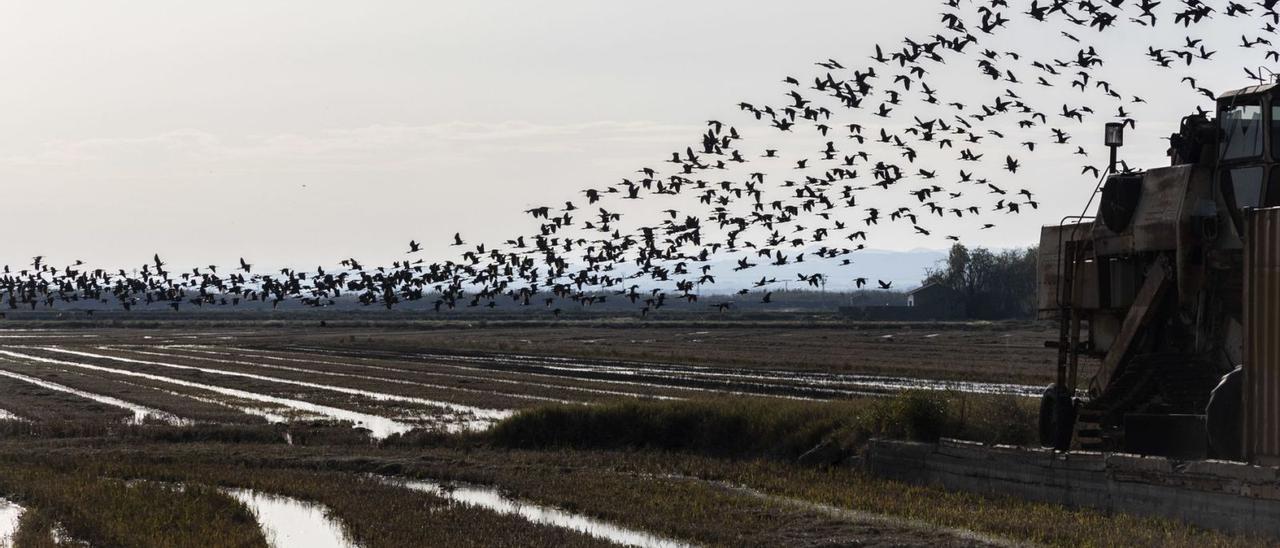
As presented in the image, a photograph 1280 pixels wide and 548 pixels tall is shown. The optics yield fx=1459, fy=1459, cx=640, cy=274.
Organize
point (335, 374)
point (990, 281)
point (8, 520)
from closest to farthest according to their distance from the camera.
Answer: point (8, 520)
point (335, 374)
point (990, 281)

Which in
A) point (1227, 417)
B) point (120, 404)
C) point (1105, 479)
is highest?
point (1227, 417)

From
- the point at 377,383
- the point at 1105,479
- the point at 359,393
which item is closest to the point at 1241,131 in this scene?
the point at 1105,479

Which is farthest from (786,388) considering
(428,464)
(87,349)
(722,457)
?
(87,349)

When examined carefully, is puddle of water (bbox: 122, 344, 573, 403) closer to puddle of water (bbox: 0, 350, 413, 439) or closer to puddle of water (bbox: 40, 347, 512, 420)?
puddle of water (bbox: 40, 347, 512, 420)

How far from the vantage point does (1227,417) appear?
51.3 ft

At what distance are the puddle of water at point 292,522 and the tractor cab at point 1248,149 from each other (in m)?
10.6

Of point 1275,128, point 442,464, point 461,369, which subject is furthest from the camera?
point 461,369

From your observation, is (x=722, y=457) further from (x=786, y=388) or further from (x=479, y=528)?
(x=786, y=388)

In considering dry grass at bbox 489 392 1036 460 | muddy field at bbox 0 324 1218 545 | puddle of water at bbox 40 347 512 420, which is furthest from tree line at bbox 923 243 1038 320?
dry grass at bbox 489 392 1036 460

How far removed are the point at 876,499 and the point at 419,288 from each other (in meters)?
20.4

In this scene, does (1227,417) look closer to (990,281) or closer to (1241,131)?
(1241,131)

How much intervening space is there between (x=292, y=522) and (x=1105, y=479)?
990 centimetres

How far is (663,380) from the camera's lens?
43.5 meters

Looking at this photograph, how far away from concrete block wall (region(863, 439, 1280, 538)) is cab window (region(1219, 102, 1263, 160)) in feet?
11.6
